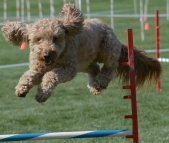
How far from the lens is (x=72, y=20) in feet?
18.0

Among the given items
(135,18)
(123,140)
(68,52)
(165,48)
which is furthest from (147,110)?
(135,18)

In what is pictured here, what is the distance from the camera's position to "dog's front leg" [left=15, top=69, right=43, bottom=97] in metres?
4.89

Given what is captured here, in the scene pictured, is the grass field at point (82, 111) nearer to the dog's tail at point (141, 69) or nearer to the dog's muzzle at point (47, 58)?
the dog's tail at point (141, 69)

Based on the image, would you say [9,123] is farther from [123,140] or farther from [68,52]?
[68,52]

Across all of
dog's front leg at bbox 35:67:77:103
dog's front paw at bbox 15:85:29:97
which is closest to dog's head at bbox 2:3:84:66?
dog's front leg at bbox 35:67:77:103

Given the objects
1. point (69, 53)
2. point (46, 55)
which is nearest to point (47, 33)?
point (46, 55)

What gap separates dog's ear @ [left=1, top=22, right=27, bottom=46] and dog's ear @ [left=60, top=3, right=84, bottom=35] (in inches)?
16.1

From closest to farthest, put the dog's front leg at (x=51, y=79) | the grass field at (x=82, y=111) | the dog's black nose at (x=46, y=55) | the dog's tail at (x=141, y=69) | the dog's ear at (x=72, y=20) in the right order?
the dog's front leg at (x=51, y=79) < the dog's black nose at (x=46, y=55) < the dog's ear at (x=72, y=20) < the dog's tail at (x=141, y=69) < the grass field at (x=82, y=111)

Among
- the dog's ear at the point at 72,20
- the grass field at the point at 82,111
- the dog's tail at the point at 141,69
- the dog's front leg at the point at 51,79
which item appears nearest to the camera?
the dog's front leg at the point at 51,79

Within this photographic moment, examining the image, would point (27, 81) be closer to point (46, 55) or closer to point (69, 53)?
point (46, 55)

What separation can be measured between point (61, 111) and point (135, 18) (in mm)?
15562

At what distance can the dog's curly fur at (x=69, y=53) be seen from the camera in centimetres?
509

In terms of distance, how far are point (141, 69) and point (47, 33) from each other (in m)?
1.65

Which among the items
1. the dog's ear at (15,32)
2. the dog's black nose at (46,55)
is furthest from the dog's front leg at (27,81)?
the dog's ear at (15,32)
